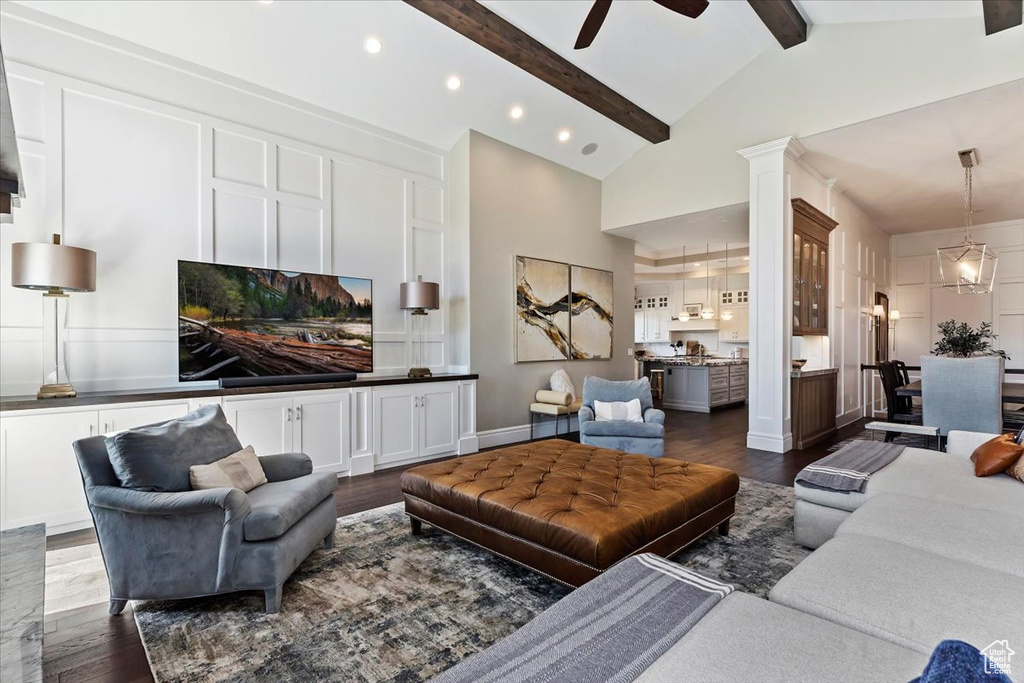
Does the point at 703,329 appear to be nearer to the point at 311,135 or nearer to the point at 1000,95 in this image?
the point at 1000,95

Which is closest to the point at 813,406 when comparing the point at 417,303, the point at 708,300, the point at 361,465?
the point at 417,303

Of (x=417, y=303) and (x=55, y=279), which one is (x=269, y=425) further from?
(x=417, y=303)

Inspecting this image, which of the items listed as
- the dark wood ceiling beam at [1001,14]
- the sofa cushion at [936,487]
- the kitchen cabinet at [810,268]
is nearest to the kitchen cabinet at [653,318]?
the kitchen cabinet at [810,268]

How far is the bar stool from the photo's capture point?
28.8 ft

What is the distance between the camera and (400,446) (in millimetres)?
4773

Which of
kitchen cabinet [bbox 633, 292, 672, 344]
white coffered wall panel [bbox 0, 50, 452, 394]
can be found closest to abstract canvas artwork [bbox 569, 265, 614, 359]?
white coffered wall panel [bbox 0, 50, 452, 394]

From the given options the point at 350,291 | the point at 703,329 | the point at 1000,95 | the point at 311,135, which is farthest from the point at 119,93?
the point at 703,329

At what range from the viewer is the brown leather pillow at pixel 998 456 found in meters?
2.55

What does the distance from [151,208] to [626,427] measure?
14.1 feet

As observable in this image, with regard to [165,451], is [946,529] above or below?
below

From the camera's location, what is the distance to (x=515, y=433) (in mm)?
5949

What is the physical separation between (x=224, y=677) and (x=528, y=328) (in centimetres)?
475

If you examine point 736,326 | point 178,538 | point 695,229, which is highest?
point 695,229

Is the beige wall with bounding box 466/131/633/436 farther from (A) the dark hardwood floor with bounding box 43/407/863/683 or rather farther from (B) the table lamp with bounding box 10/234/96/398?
(B) the table lamp with bounding box 10/234/96/398
